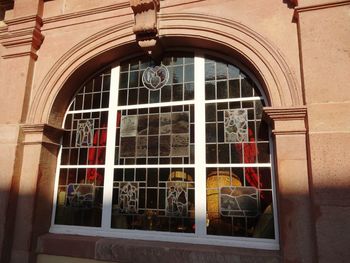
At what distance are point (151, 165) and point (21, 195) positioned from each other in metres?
1.90

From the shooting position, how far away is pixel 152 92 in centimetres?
414

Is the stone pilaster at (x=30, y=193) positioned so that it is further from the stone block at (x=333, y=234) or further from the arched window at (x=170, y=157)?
the stone block at (x=333, y=234)

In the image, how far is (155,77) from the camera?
4191 millimetres

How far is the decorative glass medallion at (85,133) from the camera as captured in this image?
14.0ft

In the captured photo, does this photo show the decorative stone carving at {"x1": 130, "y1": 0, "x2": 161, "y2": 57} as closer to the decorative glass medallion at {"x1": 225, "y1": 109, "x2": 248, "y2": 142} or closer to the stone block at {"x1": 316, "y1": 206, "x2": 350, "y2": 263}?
the decorative glass medallion at {"x1": 225, "y1": 109, "x2": 248, "y2": 142}

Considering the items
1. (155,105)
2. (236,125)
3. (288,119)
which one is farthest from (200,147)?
(288,119)

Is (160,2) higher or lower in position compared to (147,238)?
higher

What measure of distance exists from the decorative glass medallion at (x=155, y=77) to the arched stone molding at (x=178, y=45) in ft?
1.15

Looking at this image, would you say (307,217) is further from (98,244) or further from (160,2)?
(160,2)

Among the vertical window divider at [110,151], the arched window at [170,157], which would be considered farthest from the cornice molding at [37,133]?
the vertical window divider at [110,151]

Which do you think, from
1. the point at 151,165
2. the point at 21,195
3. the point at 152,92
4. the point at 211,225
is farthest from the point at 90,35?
the point at 211,225

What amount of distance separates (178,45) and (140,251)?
2.86 m

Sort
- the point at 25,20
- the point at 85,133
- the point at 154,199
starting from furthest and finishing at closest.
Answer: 1. the point at 25,20
2. the point at 85,133
3. the point at 154,199

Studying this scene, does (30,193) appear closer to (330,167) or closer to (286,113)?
(286,113)
